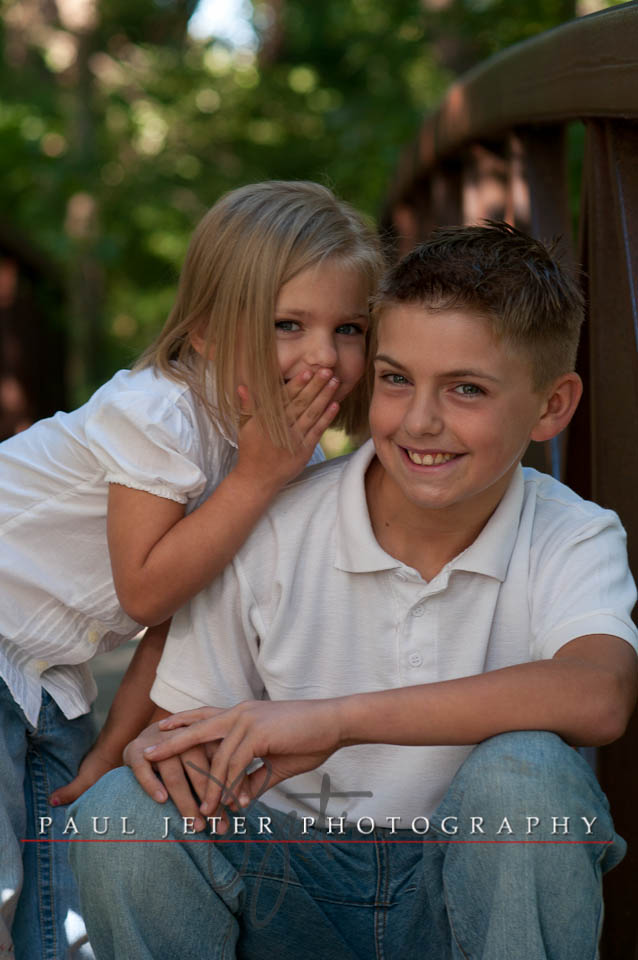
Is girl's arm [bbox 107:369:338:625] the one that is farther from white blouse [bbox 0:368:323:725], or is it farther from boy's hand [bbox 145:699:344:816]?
boy's hand [bbox 145:699:344:816]

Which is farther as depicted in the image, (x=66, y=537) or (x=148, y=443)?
(x=66, y=537)

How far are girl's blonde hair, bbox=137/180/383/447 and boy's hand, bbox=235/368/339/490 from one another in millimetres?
21

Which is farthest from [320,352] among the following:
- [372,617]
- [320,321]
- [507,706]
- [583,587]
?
[507,706]

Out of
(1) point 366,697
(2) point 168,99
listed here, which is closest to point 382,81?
(1) point 366,697

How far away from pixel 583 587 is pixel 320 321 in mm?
708

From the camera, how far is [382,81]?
7.32 m

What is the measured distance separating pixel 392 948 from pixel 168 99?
45.7 ft

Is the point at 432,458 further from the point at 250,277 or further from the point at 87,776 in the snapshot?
the point at 87,776

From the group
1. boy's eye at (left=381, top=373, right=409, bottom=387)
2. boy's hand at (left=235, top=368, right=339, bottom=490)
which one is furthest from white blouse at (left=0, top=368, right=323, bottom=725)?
boy's eye at (left=381, top=373, right=409, bottom=387)

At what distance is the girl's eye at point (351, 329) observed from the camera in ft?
7.11

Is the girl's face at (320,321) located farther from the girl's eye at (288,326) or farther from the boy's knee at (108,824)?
the boy's knee at (108,824)

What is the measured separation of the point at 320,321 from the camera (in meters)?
A: 2.12

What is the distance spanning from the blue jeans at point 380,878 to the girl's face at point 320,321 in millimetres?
779

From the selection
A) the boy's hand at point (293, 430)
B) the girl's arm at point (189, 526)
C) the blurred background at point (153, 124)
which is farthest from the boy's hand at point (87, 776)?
the blurred background at point (153, 124)
